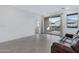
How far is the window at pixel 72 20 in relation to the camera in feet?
18.8

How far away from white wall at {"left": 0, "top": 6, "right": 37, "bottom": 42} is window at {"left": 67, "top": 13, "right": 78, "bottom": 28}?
10.5ft

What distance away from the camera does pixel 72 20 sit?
586 cm

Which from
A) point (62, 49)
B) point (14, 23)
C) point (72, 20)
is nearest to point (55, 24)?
point (72, 20)

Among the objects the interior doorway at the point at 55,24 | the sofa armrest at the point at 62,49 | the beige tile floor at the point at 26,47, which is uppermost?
the interior doorway at the point at 55,24

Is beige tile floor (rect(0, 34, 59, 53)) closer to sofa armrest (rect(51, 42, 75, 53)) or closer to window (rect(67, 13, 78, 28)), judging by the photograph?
window (rect(67, 13, 78, 28))

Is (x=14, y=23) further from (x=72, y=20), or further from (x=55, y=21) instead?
(x=72, y=20)

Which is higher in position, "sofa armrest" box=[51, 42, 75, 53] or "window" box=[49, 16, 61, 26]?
"window" box=[49, 16, 61, 26]

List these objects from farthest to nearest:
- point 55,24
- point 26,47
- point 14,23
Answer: point 14,23 → point 55,24 → point 26,47

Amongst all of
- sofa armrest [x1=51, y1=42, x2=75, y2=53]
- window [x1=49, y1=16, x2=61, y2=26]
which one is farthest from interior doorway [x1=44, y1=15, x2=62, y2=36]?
sofa armrest [x1=51, y1=42, x2=75, y2=53]

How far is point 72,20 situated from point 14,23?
3451 millimetres

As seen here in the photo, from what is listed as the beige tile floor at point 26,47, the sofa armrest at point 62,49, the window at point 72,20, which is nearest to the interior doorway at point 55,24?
the beige tile floor at point 26,47

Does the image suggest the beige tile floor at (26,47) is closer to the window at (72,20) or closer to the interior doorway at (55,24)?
the interior doorway at (55,24)

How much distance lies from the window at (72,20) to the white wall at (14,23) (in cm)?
320

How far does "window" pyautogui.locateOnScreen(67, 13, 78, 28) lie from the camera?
572cm
